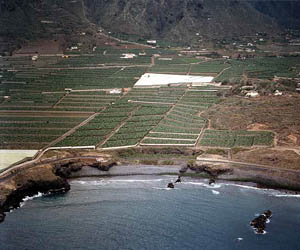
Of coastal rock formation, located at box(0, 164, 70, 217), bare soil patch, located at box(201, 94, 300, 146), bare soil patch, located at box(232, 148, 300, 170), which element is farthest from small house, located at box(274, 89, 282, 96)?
coastal rock formation, located at box(0, 164, 70, 217)

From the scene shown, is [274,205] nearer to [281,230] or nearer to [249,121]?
[281,230]

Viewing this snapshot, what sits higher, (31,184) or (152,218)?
(31,184)

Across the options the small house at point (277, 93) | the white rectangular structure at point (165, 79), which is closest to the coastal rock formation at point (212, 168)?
the small house at point (277, 93)

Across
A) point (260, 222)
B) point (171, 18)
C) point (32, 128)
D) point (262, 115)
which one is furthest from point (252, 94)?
point (171, 18)

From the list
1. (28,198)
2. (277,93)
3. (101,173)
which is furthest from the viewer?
(277,93)

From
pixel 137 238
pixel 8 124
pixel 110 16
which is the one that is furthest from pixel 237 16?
pixel 137 238

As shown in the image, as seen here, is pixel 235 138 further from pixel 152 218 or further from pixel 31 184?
pixel 31 184

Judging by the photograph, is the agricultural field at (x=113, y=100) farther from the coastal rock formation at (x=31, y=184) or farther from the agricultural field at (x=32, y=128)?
the coastal rock formation at (x=31, y=184)

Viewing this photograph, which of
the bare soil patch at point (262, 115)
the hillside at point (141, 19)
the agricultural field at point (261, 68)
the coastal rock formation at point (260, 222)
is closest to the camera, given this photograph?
the coastal rock formation at point (260, 222)
